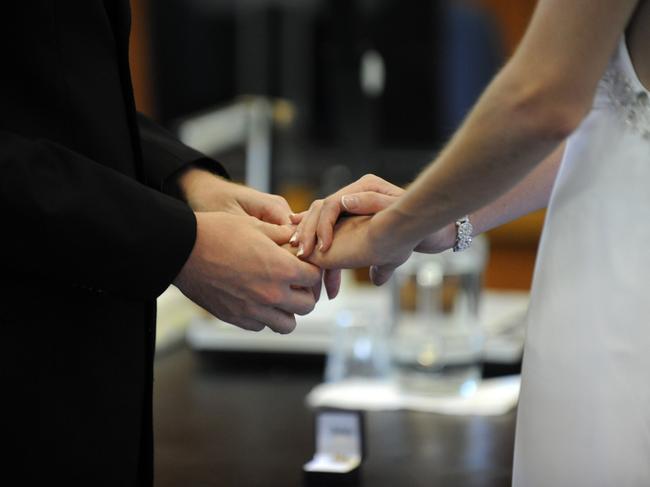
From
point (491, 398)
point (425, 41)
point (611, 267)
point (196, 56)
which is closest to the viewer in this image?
point (611, 267)

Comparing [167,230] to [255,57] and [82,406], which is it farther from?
[255,57]

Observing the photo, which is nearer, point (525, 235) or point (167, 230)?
point (167, 230)

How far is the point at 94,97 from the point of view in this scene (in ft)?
4.37

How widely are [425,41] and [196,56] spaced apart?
1.07 meters

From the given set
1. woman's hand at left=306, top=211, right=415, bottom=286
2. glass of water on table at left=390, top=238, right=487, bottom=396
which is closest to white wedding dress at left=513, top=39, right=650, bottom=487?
woman's hand at left=306, top=211, right=415, bottom=286

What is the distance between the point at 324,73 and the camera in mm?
5070

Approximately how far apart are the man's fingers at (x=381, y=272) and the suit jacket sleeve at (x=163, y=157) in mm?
312

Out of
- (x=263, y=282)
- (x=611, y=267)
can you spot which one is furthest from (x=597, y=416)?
(x=263, y=282)

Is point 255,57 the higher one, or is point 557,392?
point 255,57

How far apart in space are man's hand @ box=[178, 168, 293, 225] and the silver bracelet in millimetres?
257

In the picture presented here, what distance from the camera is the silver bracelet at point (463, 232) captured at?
1.62 meters

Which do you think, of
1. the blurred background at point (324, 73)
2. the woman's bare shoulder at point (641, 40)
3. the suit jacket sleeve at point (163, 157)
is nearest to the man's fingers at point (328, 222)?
the suit jacket sleeve at point (163, 157)

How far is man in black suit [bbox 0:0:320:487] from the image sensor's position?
4.22ft

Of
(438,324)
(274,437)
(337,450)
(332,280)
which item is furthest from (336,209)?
(438,324)
